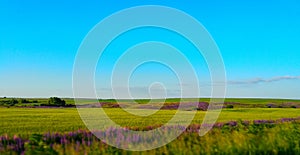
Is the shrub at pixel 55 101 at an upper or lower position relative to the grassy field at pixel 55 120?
upper

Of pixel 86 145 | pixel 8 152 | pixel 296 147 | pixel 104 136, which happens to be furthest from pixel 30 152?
pixel 296 147

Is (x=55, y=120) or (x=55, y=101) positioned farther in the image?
(x=55, y=101)

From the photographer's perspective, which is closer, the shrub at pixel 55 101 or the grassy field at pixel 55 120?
the grassy field at pixel 55 120

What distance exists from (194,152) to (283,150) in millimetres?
2454

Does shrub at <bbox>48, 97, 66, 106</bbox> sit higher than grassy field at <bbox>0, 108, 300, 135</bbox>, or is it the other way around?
shrub at <bbox>48, 97, 66, 106</bbox>

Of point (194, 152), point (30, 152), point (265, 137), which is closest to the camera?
point (30, 152)

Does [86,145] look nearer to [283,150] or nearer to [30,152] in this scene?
[30,152]

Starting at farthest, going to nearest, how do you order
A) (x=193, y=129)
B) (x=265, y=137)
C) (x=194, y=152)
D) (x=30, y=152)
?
1. (x=193, y=129)
2. (x=265, y=137)
3. (x=194, y=152)
4. (x=30, y=152)

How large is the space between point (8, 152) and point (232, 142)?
510 cm

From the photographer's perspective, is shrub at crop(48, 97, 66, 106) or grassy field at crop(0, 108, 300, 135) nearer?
grassy field at crop(0, 108, 300, 135)

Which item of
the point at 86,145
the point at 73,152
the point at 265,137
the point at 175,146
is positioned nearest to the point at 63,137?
the point at 86,145

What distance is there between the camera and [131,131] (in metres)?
9.68

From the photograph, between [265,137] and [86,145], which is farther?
[265,137]

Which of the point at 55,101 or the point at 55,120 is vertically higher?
the point at 55,101
